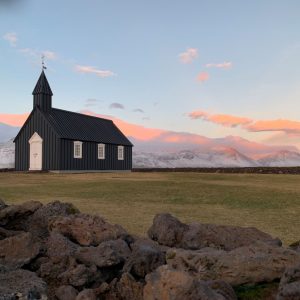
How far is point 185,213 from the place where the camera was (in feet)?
50.1

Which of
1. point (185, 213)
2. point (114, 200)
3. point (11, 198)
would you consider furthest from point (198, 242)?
point (11, 198)

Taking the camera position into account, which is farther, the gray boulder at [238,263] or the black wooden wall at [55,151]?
the black wooden wall at [55,151]

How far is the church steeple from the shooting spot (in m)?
51.6

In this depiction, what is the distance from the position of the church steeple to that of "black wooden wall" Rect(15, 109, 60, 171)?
1.10m

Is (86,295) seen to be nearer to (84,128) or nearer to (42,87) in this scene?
(42,87)

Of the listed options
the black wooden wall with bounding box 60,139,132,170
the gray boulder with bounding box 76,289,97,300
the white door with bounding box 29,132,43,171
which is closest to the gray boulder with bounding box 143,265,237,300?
the gray boulder with bounding box 76,289,97,300

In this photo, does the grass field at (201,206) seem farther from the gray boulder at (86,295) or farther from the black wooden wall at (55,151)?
the black wooden wall at (55,151)

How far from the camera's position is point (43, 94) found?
51.8 m

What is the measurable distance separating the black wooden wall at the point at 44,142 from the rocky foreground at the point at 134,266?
41.9 m

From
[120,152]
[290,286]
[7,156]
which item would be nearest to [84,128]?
[120,152]

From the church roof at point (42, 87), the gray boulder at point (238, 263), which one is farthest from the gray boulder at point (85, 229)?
the church roof at point (42, 87)

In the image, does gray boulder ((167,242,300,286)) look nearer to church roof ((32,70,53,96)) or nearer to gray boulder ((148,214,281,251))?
gray boulder ((148,214,281,251))

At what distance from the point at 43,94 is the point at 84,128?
22.8ft

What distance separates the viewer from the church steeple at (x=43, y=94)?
169ft
